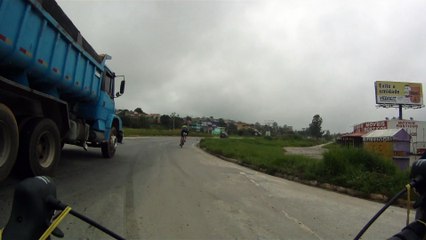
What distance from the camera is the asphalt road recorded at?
5477 millimetres

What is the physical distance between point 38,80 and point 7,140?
1.70 m

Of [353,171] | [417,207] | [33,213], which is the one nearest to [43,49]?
[33,213]

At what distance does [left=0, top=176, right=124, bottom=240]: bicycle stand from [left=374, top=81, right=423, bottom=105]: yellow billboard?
2453 inches

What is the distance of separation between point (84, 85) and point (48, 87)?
2122 mm

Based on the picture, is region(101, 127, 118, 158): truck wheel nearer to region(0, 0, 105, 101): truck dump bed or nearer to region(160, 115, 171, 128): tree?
region(0, 0, 105, 101): truck dump bed

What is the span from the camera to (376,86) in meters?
59.2

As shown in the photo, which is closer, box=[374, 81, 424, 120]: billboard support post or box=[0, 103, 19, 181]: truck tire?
box=[0, 103, 19, 181]: truck tire

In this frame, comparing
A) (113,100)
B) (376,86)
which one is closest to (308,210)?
(113,100)

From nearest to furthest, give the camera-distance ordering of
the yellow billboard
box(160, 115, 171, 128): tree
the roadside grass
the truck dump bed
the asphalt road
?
the asphalt road
the truck dump bed
the roadside grass
the yellow billboard
box(160, 115, 171, 128): tree

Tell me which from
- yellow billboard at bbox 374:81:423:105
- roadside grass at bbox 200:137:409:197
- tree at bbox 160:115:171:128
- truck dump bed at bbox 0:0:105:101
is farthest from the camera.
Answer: tree at bbox 160:115:171:128

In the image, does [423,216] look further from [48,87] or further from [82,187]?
[48,87]

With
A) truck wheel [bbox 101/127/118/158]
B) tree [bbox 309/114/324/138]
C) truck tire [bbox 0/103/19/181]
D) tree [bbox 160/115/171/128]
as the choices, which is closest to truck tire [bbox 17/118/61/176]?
truck tire [bbox 0/103/19/181]

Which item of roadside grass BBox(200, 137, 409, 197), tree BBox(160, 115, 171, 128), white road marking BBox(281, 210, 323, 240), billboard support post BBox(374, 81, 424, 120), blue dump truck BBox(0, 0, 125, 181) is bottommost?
white road marking BBox(281, 210, 323, 240)

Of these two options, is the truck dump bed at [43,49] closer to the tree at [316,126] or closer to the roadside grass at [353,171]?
the roadside grass at [353,171]
